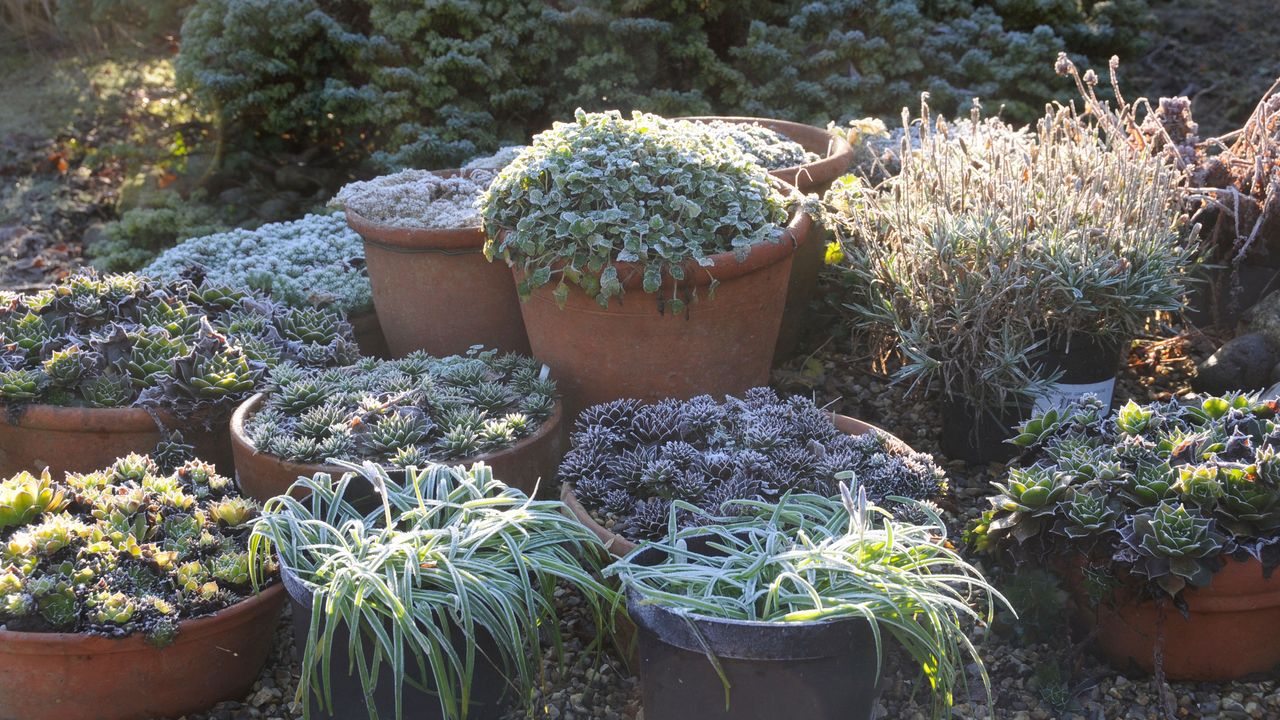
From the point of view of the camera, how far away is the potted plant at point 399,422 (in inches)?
118

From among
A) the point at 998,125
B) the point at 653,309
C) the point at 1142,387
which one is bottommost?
the point at 1142,387

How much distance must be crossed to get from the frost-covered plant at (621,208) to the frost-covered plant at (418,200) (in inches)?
19.1

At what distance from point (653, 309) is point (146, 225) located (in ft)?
11.1

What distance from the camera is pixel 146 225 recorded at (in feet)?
18.2

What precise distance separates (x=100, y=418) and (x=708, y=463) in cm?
195

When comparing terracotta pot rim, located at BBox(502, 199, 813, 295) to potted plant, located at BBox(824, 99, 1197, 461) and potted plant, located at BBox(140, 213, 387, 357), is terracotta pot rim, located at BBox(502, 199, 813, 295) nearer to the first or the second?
potted plant, located at BBox(824, 99, 1197, 461)

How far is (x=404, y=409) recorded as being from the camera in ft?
10.2

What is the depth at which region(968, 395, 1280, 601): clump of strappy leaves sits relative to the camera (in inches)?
97.7

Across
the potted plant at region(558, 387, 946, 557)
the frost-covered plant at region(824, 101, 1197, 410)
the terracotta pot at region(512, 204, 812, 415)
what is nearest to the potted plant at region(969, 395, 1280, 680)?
the potted plant at region(558, 387, 946, 557)

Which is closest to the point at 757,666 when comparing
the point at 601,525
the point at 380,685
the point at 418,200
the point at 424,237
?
the point at 601,525

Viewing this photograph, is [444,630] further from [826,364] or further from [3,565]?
[826,364]

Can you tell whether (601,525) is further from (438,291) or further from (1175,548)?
(438,291)

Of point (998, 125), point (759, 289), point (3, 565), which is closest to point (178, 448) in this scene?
point (3, 565)

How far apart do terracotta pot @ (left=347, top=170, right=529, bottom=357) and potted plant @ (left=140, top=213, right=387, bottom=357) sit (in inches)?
9.6
